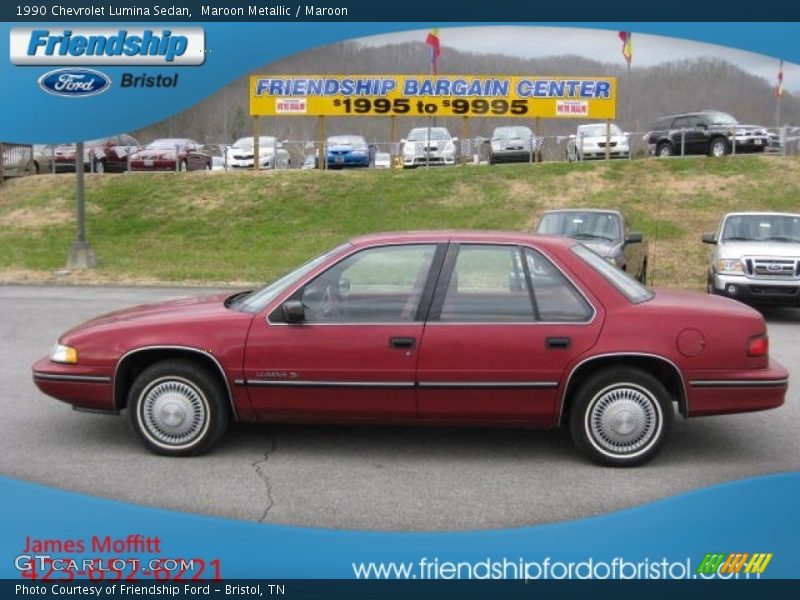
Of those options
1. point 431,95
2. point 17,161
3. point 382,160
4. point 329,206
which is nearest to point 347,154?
point 431,95

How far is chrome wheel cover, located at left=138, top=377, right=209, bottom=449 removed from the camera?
548 cm

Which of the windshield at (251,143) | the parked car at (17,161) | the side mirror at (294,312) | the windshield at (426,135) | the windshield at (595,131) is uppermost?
the windshield at (595,131)

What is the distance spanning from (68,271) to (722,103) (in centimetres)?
6028

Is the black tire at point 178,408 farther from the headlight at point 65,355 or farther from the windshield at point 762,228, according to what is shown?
the windshield at point 762,228

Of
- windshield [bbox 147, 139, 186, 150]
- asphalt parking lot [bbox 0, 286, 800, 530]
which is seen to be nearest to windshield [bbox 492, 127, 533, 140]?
windshield [bbox 147, 139, 186, 150]

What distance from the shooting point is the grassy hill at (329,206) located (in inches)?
832

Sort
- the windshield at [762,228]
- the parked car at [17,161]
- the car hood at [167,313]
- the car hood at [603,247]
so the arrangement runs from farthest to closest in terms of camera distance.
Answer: the parked car at [17,161]
the windshield at [762,228]
the car hood at [603,247]
the car hood at [167,313]

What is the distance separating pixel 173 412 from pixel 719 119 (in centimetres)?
2653

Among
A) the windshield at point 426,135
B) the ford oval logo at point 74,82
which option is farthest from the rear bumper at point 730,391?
the windshield at point 426,135

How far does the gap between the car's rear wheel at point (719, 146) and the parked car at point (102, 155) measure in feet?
63.1

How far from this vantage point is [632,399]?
5316 mm

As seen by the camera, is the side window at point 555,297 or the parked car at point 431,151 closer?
the side window at point 555,297
